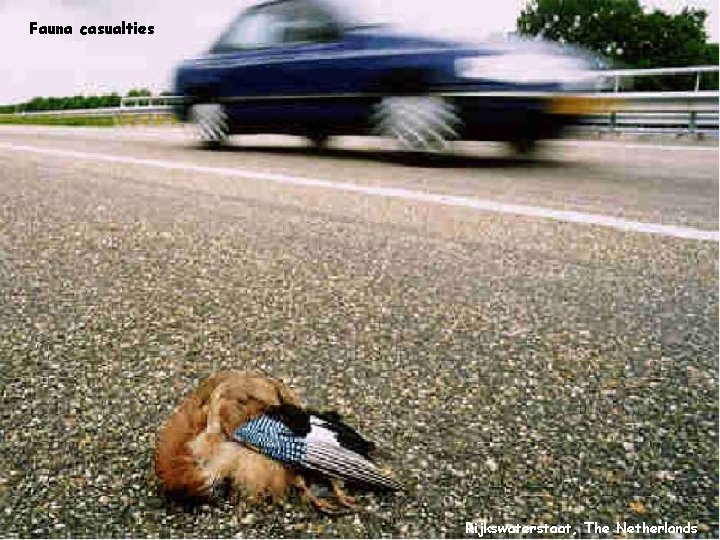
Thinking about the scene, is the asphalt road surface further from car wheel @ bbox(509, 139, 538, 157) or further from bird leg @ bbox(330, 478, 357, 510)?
car wheel @ bbox(509, 139, 538, 157)

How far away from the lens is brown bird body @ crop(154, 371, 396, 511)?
1216mm

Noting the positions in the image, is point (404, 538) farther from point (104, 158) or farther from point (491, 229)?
point (104, 158)

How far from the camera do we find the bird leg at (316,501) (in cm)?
121

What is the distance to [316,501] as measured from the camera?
47.9 inches

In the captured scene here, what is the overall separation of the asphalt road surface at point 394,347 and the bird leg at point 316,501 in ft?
0.07

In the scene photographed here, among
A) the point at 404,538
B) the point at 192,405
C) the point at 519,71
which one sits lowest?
the point at 404,538

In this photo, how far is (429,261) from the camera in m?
2.86

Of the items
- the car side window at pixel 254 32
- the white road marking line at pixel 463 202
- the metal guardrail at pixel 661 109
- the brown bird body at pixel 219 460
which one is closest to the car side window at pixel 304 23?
the car side window at pixel 254 32

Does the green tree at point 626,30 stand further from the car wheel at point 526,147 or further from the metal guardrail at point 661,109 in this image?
the car wheel at point 526,147

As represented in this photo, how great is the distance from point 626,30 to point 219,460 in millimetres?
67945

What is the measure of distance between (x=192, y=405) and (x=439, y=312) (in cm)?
112

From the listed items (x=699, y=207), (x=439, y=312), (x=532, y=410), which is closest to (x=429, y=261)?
(x=439, y=312)

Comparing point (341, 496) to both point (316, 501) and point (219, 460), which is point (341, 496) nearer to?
point (316, 501)

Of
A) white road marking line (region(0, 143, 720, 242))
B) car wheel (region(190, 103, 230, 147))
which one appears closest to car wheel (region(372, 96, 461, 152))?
white road marking line (region(0, 143, 720, 242))
